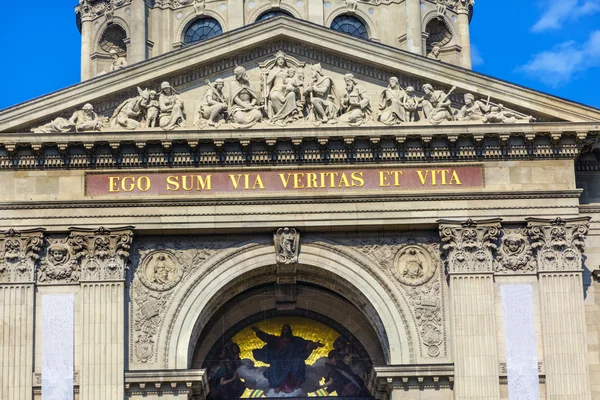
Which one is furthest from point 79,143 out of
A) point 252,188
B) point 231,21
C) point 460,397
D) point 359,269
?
point 231,21

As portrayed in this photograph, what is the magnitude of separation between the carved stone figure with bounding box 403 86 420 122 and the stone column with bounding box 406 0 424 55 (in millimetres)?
12635

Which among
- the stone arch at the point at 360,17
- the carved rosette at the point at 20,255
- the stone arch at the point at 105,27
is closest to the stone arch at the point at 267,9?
the stone arch at the point at 360,17

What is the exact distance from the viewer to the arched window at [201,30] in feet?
164

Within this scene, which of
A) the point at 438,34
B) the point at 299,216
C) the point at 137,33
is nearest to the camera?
the point at 299,216

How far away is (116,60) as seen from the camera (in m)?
49.5

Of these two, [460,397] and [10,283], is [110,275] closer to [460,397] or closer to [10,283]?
[10,283]

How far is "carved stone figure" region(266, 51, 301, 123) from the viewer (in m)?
35.7

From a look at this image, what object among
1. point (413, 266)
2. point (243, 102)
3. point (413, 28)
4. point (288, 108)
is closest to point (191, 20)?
point (413, 28)

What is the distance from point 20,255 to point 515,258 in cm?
1119

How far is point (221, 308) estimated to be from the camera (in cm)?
3712

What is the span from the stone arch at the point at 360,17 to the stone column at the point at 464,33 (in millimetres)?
3056

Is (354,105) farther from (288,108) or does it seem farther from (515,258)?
(515,258)

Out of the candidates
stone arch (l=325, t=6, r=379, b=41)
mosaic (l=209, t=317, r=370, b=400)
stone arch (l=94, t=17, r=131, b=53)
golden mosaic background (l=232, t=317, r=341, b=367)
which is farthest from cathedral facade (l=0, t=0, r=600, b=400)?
stone arch (l=94, t=17, r=131, b=53)

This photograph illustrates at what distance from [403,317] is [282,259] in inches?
120
